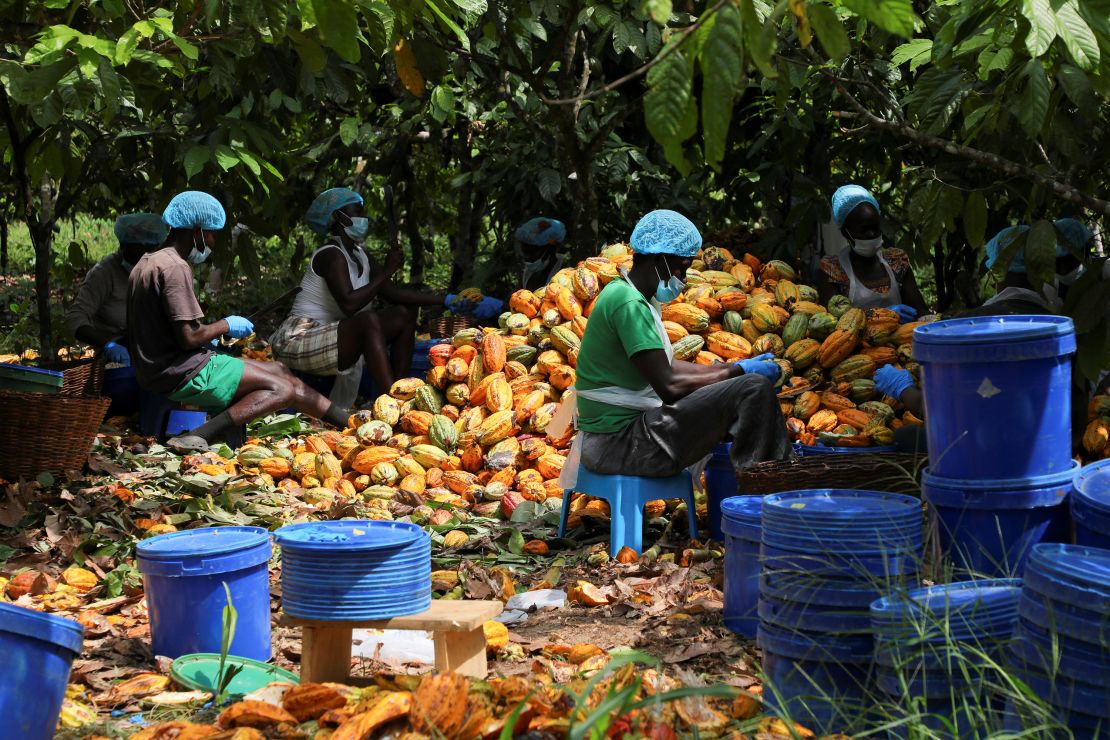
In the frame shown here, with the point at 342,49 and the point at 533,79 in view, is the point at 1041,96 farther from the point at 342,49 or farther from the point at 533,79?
the point at 533,79

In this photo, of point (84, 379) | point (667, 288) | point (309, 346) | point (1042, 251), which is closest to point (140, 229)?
point (309, 346)

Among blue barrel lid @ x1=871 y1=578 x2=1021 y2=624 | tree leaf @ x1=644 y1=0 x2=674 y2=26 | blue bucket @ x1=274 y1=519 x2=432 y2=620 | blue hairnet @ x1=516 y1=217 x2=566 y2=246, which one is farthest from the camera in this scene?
blue hairnet @ x1=516 y1=217 x2=566 y2=246

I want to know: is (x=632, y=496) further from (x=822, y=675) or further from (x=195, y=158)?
(x=195, y=158)

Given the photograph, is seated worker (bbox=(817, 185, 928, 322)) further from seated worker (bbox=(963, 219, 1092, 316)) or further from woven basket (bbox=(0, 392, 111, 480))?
woven basket (bbox=(0, 392, 111, 480))

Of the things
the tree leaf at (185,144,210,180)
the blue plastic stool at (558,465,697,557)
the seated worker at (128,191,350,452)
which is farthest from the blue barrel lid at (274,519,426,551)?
the seated worker at (128,191,350,452)

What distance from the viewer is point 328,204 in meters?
7.18

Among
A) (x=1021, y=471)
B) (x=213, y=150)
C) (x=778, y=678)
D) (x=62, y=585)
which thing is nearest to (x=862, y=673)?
(x=778, y=678)

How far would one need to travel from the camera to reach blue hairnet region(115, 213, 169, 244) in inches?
283

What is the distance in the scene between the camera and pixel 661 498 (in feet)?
15.1

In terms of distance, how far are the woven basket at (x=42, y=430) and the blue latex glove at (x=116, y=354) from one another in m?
→ 1.91

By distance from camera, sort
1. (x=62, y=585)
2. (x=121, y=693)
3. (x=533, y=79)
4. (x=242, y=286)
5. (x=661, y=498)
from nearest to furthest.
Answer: (x=121, y=693) → (x=62, y=585) → (x=661, y=498) → (x=533, y=79) → (x=242, y=286)

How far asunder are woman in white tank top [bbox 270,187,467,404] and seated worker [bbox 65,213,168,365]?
954mm

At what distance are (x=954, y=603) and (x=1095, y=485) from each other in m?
0.58

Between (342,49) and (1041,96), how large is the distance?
164 centimetres
